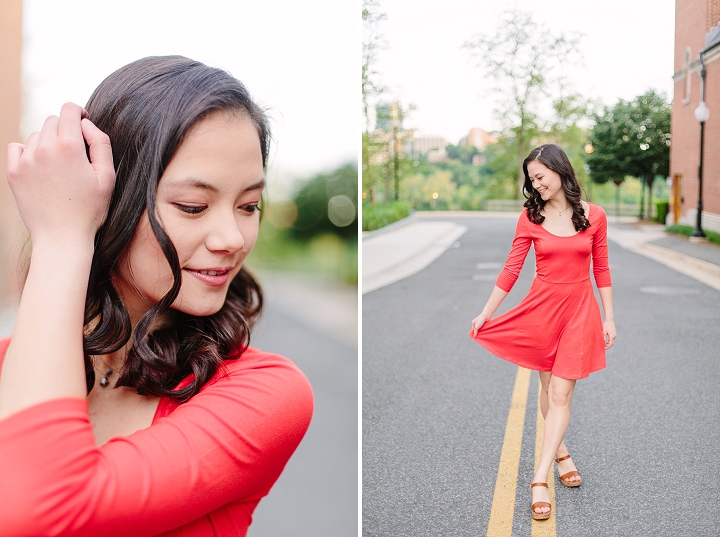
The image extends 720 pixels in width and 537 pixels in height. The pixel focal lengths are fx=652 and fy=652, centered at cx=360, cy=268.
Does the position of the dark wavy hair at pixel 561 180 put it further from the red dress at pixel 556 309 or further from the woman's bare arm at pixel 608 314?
the woman's bare arm at pixel 608 314

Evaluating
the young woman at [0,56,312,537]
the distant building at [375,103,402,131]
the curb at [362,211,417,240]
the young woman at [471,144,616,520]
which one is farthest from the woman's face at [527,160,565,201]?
the curb at [362,211,417,240]

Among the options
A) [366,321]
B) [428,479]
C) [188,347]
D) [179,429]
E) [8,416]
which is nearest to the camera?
[8,416]

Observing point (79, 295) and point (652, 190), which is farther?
point (652, 190)

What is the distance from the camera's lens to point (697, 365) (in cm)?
314

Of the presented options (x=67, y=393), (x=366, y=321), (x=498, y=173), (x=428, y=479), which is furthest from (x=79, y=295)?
(x=366, y=321)

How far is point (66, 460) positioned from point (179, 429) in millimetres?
139

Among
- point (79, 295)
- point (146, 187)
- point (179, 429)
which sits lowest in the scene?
point (179, 429)

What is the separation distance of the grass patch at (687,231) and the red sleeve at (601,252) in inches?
26.8

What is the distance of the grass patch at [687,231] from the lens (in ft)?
8.79

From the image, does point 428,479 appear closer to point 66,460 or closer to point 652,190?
point 652,190

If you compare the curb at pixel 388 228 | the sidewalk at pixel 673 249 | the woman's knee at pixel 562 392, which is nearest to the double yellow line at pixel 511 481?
the woman's knee at pixel 562 392

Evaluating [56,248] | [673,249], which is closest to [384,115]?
[673,249]

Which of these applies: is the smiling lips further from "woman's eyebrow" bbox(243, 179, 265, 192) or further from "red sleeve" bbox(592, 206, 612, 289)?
"red sleeve" bbox(592, 206, 612, 289)

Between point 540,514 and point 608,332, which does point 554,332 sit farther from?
point 540,514
